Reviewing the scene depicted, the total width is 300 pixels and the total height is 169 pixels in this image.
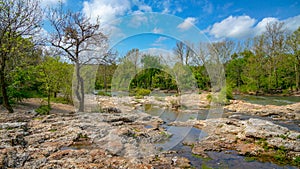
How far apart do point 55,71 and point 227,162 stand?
45.9ft

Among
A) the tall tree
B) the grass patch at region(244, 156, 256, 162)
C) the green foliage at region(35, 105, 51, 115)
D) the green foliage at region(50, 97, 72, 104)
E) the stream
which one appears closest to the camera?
the stream

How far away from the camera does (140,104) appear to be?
23625 mm

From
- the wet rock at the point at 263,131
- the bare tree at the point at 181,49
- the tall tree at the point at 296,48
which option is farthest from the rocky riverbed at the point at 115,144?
the tall tree at the point at 296,48

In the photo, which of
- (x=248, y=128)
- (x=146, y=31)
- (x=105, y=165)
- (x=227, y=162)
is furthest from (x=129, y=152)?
(x=248, y=128)

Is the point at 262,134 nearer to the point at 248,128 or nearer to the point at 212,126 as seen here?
the point at 248,128

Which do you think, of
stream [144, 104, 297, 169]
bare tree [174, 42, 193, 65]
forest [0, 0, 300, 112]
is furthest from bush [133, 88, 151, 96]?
stream [144, 104, 297, 169]

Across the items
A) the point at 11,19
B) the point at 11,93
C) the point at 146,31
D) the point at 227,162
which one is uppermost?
the point at 11,19

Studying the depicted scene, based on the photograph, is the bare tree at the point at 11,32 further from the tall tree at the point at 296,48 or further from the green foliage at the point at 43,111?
the tall tree at the point at 296,48

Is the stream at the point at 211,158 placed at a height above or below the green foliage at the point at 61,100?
below

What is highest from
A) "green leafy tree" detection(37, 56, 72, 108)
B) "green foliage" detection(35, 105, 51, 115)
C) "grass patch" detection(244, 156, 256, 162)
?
"green leafy tree" detection(37, 56, 72, 108)

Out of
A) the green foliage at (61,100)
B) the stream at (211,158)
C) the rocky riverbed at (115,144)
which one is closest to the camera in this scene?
the rocky riverbed at (115,144)

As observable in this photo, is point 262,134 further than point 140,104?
No

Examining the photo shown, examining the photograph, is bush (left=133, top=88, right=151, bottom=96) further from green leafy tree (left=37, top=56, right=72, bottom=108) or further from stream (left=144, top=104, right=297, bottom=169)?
stream (left=144, top=104, right=297, bottom=169)

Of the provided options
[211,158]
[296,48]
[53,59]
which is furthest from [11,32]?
[296,48]
